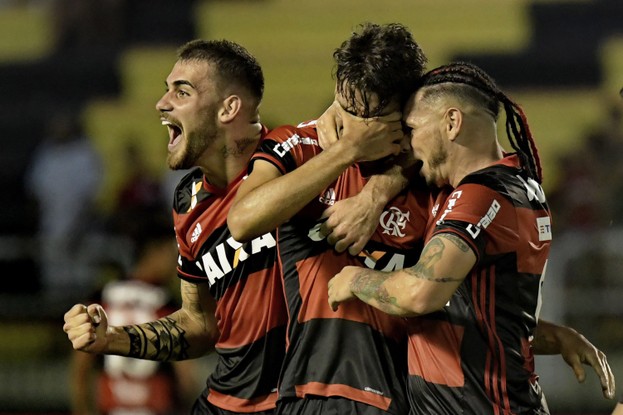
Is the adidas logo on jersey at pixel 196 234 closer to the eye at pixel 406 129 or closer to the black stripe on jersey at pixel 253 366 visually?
the black stripe on jersey at pixel 253 366

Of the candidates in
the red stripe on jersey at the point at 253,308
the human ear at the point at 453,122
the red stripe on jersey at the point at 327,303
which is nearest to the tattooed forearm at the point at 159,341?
the red stripe on jersey at the point at 253,308

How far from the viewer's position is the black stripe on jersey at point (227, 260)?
13.6ft

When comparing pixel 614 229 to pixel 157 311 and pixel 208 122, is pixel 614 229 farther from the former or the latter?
pixel 208 122

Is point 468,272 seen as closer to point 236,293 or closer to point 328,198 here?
point 328,198

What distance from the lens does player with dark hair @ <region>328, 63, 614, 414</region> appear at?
3363 millimetres

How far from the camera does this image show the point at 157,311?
7.08 metres

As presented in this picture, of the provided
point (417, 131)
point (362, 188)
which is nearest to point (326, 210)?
point (362, 188)

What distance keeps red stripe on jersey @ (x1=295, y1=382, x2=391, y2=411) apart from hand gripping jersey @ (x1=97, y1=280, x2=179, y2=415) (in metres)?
3.46

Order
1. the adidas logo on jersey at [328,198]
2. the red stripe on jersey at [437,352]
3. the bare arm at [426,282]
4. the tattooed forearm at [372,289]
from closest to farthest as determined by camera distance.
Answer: the bare arm at [426,282]
the tattooed forearm at [372,289]
the red stripe on jersey at [437,352]
the adidas logo on jersey at [328,198]

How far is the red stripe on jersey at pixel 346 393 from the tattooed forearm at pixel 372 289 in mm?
403

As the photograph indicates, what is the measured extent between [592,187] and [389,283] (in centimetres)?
652

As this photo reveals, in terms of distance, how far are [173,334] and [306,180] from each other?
128cm

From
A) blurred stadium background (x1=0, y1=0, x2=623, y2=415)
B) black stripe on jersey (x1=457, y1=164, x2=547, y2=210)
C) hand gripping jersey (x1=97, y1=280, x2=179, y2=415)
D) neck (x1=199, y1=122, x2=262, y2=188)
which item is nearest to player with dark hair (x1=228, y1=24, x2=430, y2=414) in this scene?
black stripe on jersey (x1=457, y1=164, x2=547, y2=210)

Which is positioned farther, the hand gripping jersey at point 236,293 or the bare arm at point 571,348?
the hand gripping jersey at point 236,293
